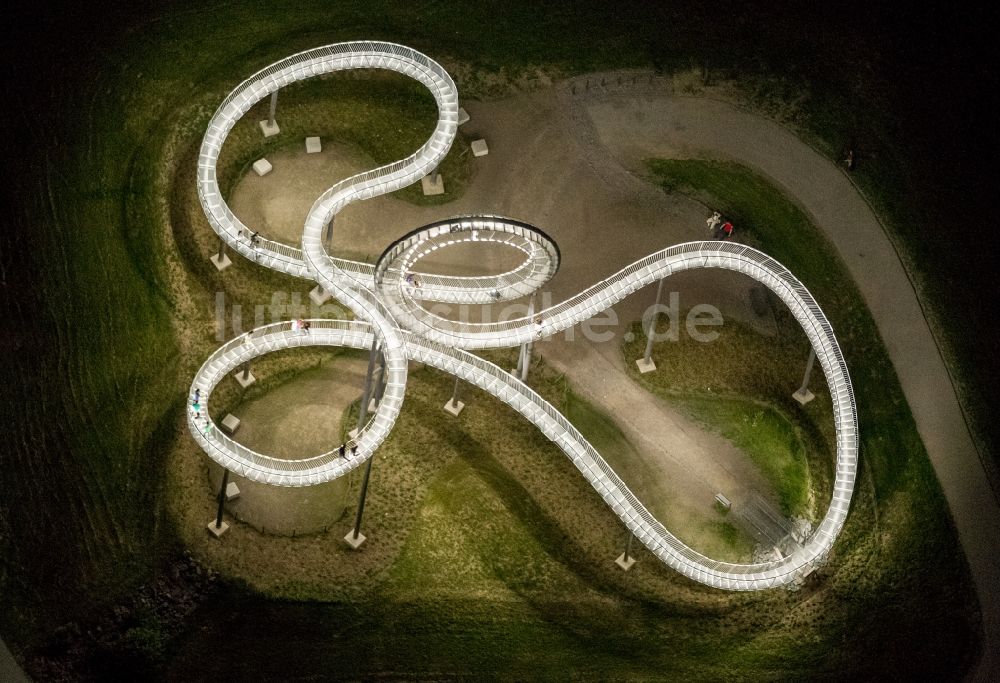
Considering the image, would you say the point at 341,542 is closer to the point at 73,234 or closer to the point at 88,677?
the point at 88,677

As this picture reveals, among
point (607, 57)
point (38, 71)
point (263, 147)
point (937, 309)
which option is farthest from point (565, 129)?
point (38, 71)

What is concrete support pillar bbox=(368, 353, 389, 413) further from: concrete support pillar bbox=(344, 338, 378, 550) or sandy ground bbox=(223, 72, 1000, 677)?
sandy ground bbox=(223, 72, 1000, 677)

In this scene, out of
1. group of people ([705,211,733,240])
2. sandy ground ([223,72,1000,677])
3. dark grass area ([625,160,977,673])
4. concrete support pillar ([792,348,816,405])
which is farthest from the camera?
group of people ([705,211,733,240])

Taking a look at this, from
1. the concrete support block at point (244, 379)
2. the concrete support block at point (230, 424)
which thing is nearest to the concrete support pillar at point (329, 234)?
the concrete support block at point (244, 379)

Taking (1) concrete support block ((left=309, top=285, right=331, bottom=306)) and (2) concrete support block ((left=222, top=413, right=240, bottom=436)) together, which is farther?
(1) concrete support block ((left=309, top=285, right=331, bottom=306))

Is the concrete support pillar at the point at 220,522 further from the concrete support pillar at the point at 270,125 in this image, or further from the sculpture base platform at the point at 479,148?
the sculpture base platform at the point at 479,148

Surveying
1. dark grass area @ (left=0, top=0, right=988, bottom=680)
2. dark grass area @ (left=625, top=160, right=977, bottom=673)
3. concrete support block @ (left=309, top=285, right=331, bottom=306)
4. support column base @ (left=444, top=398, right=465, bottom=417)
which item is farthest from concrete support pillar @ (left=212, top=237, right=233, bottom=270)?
dark grass area @ (left=625, top=160, right=977, bottom=673)
